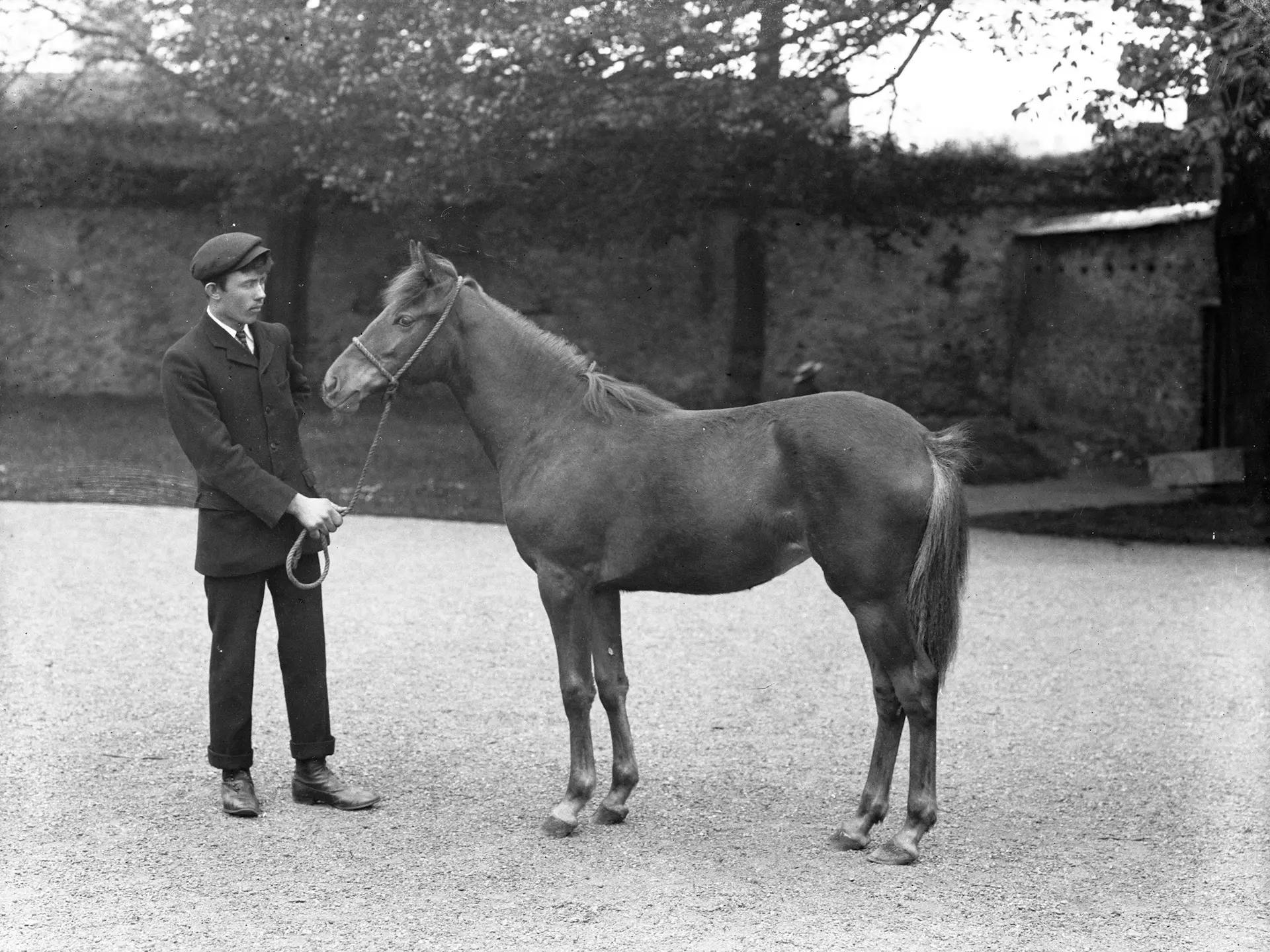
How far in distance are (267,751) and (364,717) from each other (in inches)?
24.9

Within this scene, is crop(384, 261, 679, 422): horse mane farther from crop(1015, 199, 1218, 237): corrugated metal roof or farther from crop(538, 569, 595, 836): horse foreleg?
crop(1015, 199, 1218, 237): corrugated metal roof

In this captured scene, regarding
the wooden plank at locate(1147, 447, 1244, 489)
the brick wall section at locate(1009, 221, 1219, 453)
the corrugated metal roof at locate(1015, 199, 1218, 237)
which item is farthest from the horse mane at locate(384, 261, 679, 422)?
the brick wall section at locate(1009, 221, 1219, 453)

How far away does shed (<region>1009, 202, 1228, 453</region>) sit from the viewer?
15.3 metres

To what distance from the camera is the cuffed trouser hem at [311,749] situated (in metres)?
5.16

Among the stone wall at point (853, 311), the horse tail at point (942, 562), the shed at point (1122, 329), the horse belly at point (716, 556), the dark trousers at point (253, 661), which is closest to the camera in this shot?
the horse tail at point (942, 562)

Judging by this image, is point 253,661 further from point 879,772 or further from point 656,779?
point 879,772

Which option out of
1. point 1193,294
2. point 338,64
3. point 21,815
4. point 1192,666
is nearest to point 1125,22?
point 1193,294

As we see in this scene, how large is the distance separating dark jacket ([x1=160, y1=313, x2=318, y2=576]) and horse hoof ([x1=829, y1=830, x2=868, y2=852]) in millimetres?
2202

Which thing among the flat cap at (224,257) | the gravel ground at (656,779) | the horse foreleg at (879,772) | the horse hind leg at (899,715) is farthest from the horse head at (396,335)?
the horse foreleg at (879,772)

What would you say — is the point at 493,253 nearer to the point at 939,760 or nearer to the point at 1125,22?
the point at 1125,22

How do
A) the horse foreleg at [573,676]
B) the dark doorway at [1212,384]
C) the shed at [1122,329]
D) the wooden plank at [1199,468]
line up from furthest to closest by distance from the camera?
the shed at [1122,329] < the dark doorway at [1212,384] < the wooden plank at [1199,468] < the horse foreleg at [573,676]

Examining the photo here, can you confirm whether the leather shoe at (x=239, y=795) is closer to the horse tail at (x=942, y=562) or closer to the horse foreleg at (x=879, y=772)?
the horse foreleg at (x=879, y=772)

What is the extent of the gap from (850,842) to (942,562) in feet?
3.38

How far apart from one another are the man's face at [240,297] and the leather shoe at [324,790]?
67.1 inches
